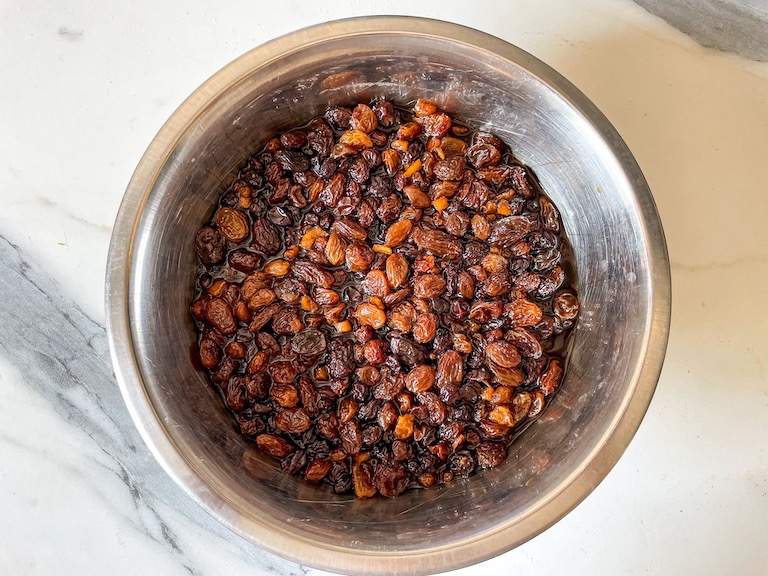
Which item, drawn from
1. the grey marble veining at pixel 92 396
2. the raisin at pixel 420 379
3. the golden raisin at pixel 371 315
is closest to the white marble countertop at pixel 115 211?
the grey marble veining at pixel 92 396

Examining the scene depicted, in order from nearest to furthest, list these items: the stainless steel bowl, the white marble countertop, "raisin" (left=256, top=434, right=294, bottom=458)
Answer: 1. the stainless steel bowl
2. "raisin" (left=256, top=434, right=294, bottom=458)
3. the white marble countertop

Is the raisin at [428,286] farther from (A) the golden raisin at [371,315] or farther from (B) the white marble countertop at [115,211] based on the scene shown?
(B) the white marble countertop at [115,211]

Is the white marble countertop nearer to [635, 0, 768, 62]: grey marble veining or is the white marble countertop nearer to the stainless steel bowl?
[635, 0, 768, 62]: grey marble veining

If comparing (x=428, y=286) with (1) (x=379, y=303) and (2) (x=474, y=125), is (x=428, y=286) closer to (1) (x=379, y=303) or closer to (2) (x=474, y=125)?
(1) (x=379, y=303)

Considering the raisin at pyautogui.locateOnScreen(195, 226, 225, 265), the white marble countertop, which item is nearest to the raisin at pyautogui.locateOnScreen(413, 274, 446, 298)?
the raisin at pyautogui.locateOnScreen(195, 226, 225, 265)

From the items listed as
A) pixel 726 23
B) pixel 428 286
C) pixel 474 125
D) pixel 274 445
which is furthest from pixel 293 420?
pixel 726 23

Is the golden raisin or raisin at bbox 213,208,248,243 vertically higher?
raisin at bbox 213,208,248,243

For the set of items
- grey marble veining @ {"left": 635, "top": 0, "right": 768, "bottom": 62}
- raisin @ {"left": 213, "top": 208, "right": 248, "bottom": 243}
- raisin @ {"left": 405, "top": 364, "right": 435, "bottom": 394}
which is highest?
grey marble veining @ {"left": 635, "top": 0, "right": 768, "bottom": 62}

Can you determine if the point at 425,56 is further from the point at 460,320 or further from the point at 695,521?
the point at 695,521
